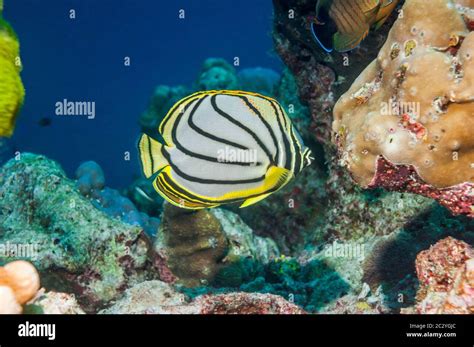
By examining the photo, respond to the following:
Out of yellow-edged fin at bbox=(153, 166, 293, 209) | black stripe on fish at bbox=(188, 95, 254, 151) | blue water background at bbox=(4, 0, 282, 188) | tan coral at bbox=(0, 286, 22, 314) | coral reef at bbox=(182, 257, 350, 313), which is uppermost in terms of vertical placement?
blue water background at bbox=(4, 0, 282, 188)

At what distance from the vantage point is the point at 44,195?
4664 millimetres

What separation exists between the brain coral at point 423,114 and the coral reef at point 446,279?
31 centimetres

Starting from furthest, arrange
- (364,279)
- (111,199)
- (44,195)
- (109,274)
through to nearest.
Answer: (111,199), (44,195), (109,274), (364,279)

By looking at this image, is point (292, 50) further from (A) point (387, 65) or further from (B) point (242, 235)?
(A) point (387, 65)

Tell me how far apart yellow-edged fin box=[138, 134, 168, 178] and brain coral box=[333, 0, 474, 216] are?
4.26 ft

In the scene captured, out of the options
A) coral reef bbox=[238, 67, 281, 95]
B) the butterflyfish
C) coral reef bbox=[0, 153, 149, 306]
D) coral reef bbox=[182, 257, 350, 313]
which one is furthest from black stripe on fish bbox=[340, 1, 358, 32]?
coral reef bbox=[238, 67, 281, 95]

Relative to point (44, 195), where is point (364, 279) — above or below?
below

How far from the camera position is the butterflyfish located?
3.58 metres

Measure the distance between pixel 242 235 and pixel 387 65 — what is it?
298cm

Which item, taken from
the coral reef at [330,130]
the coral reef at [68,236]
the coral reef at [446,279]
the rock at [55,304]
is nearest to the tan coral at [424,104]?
the coral reef at [446,279]

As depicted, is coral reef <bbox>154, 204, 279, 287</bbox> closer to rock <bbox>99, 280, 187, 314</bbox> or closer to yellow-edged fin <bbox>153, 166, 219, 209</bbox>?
rock <bbox>99, 280, 187, 314</bbox>
